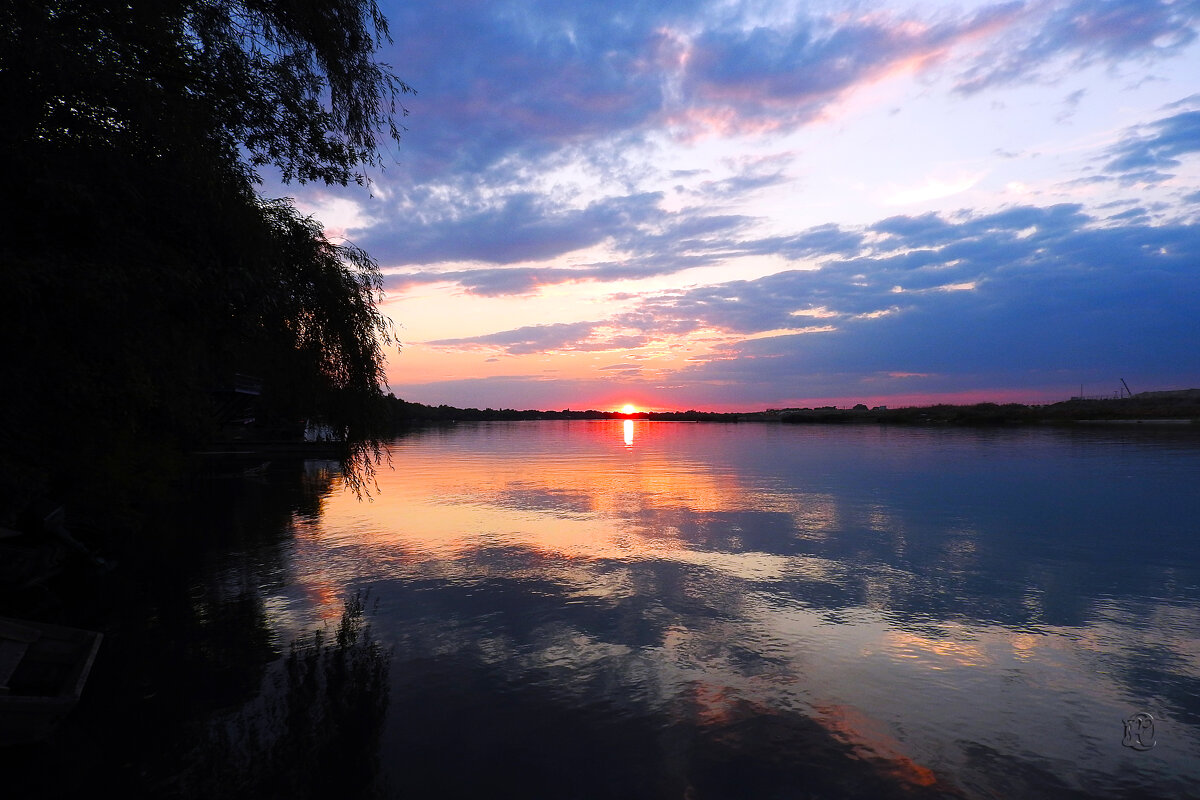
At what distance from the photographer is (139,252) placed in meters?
8.44

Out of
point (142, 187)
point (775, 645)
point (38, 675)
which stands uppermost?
point (142, 187)

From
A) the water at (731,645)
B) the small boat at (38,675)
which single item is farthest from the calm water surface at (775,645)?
the small boat at (38,675)

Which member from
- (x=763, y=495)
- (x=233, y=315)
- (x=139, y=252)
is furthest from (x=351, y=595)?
(x=763, y=495)

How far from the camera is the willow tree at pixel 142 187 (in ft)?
25.3

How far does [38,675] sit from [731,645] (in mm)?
9818

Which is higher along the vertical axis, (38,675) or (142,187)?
(142,187)

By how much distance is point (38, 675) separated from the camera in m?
8.74

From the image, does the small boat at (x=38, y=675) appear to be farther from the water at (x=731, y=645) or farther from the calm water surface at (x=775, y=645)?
the calm water surface at (x=775, y=645)

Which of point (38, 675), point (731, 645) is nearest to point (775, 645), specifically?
point (731, 645)

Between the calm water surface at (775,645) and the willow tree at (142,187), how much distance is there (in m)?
5.60

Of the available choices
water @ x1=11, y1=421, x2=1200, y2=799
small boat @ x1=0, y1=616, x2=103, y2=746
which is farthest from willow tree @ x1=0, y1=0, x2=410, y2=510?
water @ x1=11, y1=421, x2=1200, y2=799

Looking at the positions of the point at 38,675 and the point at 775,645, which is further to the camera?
the point at 775,645

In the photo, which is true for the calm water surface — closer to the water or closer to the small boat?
the water

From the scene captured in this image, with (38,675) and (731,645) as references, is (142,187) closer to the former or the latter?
(38,675)
